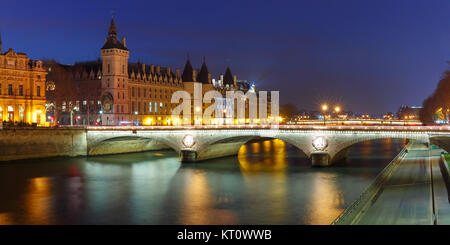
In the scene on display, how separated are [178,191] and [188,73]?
304ft

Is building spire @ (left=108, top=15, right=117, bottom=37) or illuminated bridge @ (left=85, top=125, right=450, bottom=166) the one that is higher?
building spire @ (left=108, top=15, right=117, bottom=37)

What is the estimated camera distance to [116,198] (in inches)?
1617

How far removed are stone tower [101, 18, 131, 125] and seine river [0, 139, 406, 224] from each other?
37293 mm

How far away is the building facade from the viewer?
257 ft

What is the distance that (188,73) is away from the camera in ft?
443

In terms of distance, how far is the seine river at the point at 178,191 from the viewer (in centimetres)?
3425

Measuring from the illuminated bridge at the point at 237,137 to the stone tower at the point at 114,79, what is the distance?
23516 mm

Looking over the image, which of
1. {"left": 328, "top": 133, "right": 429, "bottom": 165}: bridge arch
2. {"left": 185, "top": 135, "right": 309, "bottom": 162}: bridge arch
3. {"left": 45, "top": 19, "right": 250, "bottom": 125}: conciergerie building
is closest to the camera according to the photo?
{"left": 328, "top": 133, "right": 429, "bottom": 165}: bridge arch

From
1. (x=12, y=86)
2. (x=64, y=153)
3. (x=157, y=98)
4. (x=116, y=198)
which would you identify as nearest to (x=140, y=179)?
(x=116, y=198)

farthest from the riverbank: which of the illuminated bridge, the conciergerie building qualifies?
the conciergerie building

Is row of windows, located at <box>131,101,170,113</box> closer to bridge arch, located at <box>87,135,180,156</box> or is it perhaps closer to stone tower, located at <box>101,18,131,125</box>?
stone tower, located at <box>101,18,131,125</box>

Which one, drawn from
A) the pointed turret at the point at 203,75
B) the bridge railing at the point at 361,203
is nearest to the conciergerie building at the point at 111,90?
the pointed turret at the point at 203,75

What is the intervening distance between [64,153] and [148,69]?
55.3 metres

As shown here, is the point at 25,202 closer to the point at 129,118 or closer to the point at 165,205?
the point at 165,205
